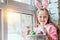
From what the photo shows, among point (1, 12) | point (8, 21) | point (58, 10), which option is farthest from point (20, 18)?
point (58, 10)

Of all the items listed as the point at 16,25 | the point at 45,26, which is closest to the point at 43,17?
the point at 45,26

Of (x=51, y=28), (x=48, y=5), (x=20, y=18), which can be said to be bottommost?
(x=51, y=28)

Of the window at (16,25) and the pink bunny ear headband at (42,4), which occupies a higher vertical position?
the pink bunny ear headband at (42,4)

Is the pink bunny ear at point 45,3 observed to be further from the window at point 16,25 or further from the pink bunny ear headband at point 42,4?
the window at point 16,25

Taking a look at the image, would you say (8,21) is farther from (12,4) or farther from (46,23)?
(46,23)

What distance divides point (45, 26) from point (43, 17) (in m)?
0.11

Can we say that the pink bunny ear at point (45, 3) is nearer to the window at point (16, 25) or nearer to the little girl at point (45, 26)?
the little girl at point (45, 26)

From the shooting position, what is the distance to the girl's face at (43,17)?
1.83 m

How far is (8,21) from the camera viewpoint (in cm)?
180

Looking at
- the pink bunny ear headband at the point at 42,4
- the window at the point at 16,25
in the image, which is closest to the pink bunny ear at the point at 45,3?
the pink bunny ear headband at the point at 42,4

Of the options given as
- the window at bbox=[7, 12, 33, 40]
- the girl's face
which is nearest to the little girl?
the girl's face

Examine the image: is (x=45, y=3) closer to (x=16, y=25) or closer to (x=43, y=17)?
(x=43, y=17)

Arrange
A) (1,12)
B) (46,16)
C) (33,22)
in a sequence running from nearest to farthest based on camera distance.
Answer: (1,12) → (46,16) → (33,22)

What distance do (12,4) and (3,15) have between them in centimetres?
19
